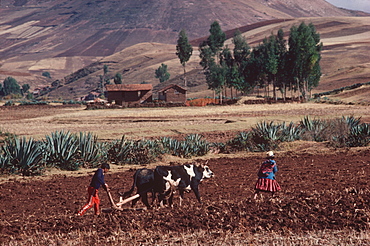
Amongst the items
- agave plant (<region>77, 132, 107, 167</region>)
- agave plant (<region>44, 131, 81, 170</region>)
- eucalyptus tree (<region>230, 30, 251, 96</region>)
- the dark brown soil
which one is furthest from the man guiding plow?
eucalyptus tree (<region>230, 30, 251, 96</region>)

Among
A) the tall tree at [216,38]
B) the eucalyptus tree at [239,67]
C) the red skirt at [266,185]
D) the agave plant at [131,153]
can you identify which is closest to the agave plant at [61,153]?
the agave plant at [131,153]

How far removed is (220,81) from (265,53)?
10.7 meters

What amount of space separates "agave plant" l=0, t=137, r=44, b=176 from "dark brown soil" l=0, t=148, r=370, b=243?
49.5 inches

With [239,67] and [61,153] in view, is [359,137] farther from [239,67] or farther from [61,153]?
[239,67]

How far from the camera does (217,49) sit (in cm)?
12306

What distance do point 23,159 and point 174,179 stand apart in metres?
9.20

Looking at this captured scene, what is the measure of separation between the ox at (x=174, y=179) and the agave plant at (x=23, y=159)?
334 inches

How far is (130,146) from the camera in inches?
935

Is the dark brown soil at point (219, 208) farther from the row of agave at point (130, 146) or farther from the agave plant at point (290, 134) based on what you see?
the agave plant at point (290, 134)

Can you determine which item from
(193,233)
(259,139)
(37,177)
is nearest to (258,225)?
(193,233)

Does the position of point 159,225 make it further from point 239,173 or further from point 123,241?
point 239,173

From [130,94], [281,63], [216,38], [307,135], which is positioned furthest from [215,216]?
[216,38]

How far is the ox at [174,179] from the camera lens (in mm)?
12461

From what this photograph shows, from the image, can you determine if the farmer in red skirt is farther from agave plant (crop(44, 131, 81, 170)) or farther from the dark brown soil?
agave plant (crop(44, 131, 81, 170))
